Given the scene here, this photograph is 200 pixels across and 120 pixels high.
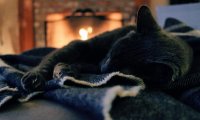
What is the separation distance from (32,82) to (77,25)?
9.07 feet

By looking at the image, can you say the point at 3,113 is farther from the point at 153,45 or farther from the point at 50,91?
the point at 153,45

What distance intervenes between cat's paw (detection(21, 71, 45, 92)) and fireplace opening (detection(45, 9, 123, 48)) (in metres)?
2.68

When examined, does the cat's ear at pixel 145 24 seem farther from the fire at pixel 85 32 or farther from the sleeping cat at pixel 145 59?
the fire at pixel 85 32

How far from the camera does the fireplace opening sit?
3.48 metres

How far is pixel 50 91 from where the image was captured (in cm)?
74

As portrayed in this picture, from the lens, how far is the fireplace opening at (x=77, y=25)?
3482 mm

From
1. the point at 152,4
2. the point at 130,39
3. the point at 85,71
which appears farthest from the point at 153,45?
the point at 152,4

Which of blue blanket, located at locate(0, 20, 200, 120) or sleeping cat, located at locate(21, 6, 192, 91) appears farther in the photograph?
sleeping cat, located at locate(21, 6, 192, 91)

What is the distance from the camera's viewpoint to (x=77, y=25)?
3492 mm

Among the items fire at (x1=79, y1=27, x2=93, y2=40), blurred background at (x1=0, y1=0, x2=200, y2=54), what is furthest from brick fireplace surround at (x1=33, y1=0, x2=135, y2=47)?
fire at (x1=79, y1=27, x2=93, y2=40)

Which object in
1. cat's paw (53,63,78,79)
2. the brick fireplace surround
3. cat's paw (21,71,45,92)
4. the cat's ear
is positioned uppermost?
the cat's ear

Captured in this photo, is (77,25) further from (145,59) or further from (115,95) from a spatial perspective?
(115,95)

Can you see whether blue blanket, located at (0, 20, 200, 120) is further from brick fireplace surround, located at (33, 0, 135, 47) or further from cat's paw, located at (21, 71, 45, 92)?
brick fireplace surround, located at (33, 0, 135, 47)

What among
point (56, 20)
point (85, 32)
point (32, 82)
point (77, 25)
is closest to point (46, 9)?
point (56, 20)
